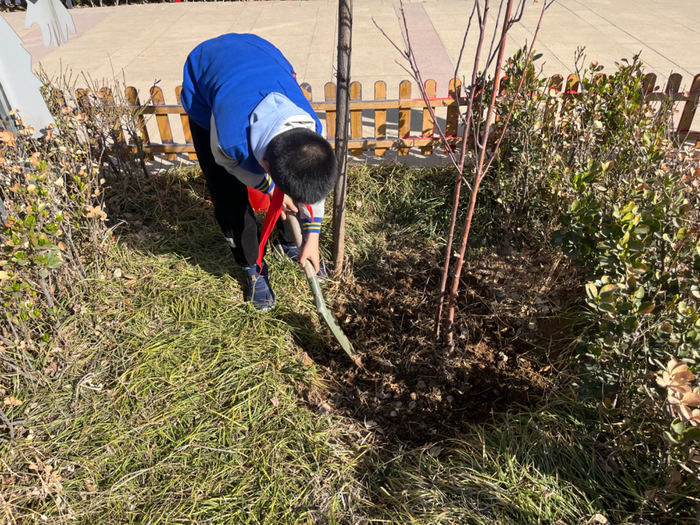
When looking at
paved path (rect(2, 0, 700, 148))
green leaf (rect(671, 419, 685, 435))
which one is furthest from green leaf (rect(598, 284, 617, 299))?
paved path (rect(2, 0, 700, 148))

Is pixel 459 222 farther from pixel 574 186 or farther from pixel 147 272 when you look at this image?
pixel 147 272

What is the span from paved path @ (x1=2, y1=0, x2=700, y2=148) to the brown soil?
338cm

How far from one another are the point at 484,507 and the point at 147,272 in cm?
222

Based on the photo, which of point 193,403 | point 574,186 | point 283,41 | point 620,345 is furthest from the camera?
point 283,41

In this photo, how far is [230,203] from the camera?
2.66 metres

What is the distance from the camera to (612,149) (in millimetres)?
2957

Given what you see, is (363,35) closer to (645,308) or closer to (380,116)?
(380,116)

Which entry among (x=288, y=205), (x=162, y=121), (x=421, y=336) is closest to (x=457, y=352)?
(x=421, y=336)

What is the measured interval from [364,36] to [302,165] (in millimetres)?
6564

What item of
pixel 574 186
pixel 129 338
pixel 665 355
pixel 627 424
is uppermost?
pixel 574 186

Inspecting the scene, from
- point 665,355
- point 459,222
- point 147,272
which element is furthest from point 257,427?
point 459,222

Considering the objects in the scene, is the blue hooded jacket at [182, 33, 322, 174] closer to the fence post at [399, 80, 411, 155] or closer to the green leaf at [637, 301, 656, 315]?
the green leaf at [637, 301, 656, 315]

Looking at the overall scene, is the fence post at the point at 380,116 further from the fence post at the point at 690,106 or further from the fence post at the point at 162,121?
the fence post at the point at 690,106

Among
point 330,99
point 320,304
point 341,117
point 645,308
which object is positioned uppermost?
point 341,117
